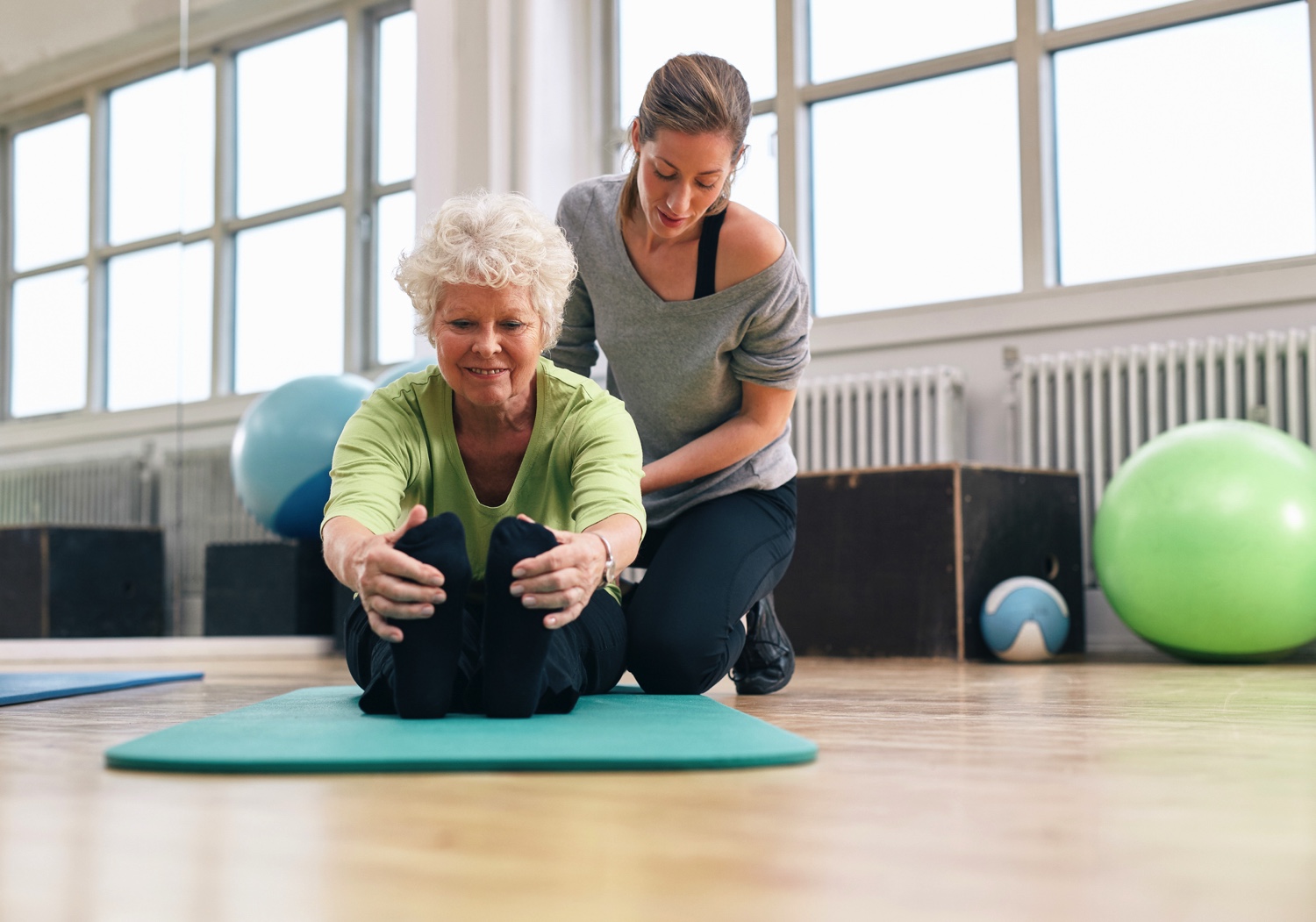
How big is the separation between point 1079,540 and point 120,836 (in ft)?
10.7

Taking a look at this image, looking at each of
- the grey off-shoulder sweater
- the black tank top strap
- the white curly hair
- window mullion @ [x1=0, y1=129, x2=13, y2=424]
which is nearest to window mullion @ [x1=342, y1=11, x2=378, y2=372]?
window mullion @ [x1=0, y1=129, x2=13, y2=424]

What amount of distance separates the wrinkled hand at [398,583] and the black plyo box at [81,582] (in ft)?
10.1

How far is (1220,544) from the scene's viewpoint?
288 cm

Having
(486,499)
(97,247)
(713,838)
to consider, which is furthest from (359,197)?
(713,838)

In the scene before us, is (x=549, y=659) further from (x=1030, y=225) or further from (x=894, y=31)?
(x=894, y=31)

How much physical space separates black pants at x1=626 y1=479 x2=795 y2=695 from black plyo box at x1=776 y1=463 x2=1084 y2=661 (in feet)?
4.43

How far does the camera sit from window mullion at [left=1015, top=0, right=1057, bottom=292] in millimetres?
4047

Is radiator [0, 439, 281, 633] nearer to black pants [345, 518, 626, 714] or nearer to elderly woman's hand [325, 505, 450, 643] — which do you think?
black pants [345, 518, 626, 714]

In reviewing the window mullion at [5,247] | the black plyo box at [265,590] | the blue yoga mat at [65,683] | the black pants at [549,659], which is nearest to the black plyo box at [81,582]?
the black plyo box at [265,590]

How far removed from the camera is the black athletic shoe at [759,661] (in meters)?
2.11

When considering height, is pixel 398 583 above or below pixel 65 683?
above

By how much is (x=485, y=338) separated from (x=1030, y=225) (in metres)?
3.01

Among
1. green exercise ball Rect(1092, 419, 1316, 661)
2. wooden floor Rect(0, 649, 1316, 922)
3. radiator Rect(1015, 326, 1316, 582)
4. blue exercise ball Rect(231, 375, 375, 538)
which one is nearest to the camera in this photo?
wooden floor Rect(0, 649, 1316, 922)

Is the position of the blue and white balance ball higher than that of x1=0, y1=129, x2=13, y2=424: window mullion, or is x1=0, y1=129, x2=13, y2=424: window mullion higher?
x1=0, y1=129, x2=13, y2=424: window mullion
